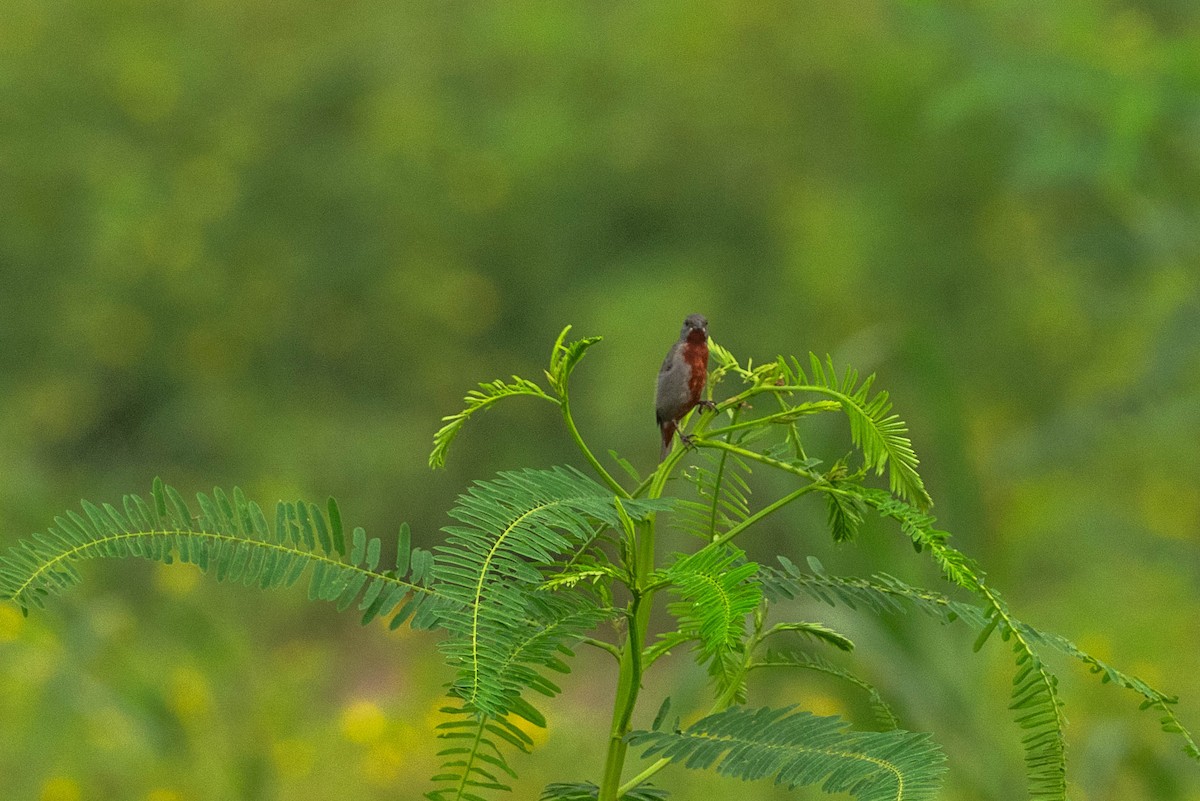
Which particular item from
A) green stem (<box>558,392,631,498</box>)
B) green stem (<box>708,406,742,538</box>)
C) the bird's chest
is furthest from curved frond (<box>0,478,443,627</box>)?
the bird's chest

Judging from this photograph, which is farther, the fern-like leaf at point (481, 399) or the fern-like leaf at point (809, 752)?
the fern-like leaf at point (481, 399)

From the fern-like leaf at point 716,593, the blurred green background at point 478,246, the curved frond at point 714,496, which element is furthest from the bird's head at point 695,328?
the blurred green background at point 478,246

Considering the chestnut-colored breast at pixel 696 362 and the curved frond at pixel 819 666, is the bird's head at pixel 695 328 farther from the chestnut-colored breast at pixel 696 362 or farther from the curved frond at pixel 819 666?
the curved frond at pixel 819 666

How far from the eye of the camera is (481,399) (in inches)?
40.6

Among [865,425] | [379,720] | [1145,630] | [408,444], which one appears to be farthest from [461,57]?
[865,425]

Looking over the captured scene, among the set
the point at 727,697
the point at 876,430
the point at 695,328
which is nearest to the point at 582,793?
the point at 727,697

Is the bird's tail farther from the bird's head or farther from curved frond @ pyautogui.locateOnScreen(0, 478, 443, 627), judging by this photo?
curved frond @ pyautogui.locateOnScreen(0, 478, 443, 627)

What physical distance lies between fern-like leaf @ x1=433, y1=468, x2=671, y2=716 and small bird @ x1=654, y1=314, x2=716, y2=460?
12.7 inches

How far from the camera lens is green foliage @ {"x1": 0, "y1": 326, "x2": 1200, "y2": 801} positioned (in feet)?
2.95

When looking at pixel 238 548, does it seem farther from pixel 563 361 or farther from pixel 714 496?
pixel 714 496

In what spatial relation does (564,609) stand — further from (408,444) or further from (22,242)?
(22,242)

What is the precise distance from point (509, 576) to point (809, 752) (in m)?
0.22

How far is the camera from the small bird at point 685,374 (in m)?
1.32

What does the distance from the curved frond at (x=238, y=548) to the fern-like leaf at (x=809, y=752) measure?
7.4 inches
